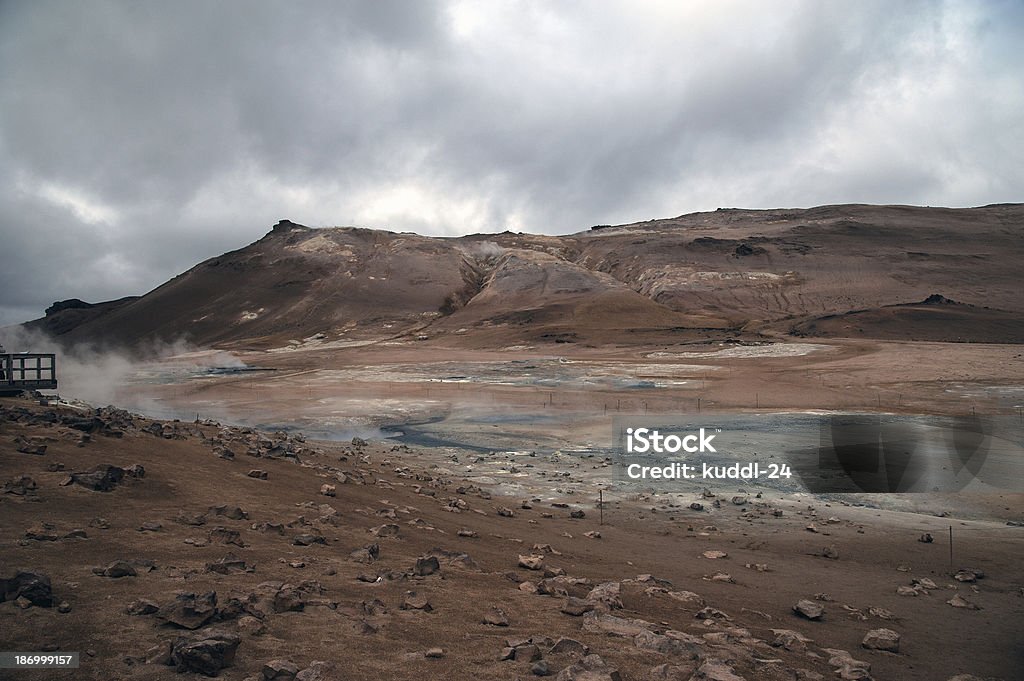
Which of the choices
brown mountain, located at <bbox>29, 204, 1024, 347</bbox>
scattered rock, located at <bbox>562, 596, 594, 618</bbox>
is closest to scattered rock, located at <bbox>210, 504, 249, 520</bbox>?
scattered rock, located at <bbox>562, 596, 594, 618</bbox>

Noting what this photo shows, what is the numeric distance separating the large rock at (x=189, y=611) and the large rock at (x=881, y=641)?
646cm

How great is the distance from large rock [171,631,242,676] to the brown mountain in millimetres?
74625

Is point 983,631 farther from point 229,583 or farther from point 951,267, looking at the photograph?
point 951,267

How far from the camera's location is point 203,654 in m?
4.81

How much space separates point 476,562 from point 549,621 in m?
2.11

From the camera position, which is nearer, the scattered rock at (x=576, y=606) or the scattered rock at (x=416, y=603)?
the scattered rock at (x=416, y=603)

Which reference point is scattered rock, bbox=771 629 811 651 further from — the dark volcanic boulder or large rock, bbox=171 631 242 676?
the dark volcanic boulder

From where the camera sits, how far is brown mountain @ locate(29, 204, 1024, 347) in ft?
279

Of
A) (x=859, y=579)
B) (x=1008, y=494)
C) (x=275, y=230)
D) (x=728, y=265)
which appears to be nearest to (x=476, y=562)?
(x=859, y=579)

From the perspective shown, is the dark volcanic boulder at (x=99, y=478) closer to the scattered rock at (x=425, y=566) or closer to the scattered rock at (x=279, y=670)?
the scattered rock at (x=425, y=566)

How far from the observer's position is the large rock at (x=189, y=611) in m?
5.42

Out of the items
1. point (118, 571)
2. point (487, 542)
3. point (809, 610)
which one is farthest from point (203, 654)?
point (809, 610)

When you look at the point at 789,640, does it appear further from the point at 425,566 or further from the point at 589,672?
the point at 425,566

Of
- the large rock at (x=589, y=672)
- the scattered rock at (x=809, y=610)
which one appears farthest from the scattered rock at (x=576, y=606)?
the scattered rock at (x=809, y=610)
